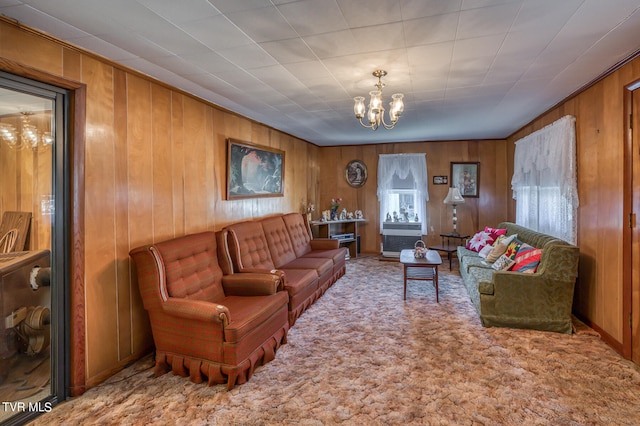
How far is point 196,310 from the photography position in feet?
7.72

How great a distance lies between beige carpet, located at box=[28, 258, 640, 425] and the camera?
6.56 feet

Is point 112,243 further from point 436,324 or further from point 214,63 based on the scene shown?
point 436,324

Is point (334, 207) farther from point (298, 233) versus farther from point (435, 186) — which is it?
point (435, 186)

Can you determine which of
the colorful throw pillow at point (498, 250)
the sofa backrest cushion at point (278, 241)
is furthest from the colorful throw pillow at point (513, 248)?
Answer: the sofa backrest cushion at point (278, 241)

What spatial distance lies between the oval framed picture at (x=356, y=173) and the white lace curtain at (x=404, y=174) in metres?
0.39

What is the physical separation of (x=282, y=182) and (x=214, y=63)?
9.77ft

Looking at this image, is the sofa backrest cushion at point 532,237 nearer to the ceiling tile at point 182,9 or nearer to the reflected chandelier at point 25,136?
the ceiling tile at point 182,9

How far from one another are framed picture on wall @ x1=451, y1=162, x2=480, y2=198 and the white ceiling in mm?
2922

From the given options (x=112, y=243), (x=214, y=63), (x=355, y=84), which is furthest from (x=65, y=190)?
(x=355, y=84)

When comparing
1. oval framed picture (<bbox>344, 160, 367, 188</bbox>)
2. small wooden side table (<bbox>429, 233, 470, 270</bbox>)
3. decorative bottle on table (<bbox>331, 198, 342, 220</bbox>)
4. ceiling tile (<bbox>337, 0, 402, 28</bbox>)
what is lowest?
small wooden side table (<bbox>429, 233, 470, 270</bbox>)

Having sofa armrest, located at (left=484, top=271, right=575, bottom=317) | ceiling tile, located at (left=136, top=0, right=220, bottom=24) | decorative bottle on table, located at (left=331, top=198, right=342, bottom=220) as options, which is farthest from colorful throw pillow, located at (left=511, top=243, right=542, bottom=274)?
decorative bottle on table, located at (left=331, top=198, right=342, bottom=220)

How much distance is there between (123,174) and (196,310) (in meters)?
1.30

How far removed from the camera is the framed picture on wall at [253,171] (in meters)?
4.08

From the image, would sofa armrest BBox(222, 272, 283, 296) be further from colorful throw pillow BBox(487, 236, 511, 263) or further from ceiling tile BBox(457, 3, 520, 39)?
colorful throw pillow BBox(487, 236, 511, 263)
